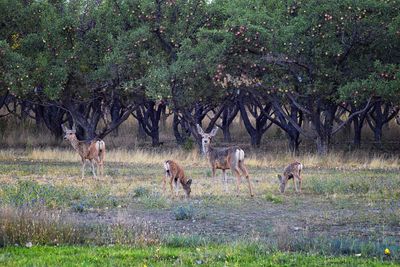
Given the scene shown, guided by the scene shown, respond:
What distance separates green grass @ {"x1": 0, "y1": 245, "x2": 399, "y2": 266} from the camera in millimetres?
9688

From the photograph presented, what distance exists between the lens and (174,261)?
9.85m

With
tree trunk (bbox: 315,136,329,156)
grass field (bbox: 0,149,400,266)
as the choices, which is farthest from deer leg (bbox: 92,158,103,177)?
tree trunk (bbox: 315,136,329,156)

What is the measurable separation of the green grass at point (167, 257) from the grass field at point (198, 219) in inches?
0.6

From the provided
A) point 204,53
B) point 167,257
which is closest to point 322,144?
point 204,53

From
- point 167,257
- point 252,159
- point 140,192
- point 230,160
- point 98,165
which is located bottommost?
point 167,257

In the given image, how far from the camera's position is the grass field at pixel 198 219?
10.3 meters

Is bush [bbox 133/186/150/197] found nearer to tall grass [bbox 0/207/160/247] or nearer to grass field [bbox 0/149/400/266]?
grass field [bbox 0/149/400/266]

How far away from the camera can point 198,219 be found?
13.7 m

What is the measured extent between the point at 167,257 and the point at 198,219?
11.9 ft

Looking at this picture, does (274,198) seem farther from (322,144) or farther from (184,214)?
(322,144)

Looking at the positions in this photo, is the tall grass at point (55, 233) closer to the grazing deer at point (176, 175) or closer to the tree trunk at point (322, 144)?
the grazing deer at point (176, 175)

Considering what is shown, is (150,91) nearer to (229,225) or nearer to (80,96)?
(80,96)

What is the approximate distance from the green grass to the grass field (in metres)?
0.01

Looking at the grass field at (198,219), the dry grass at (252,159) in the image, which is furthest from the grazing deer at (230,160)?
the dry grass at (252,159)
